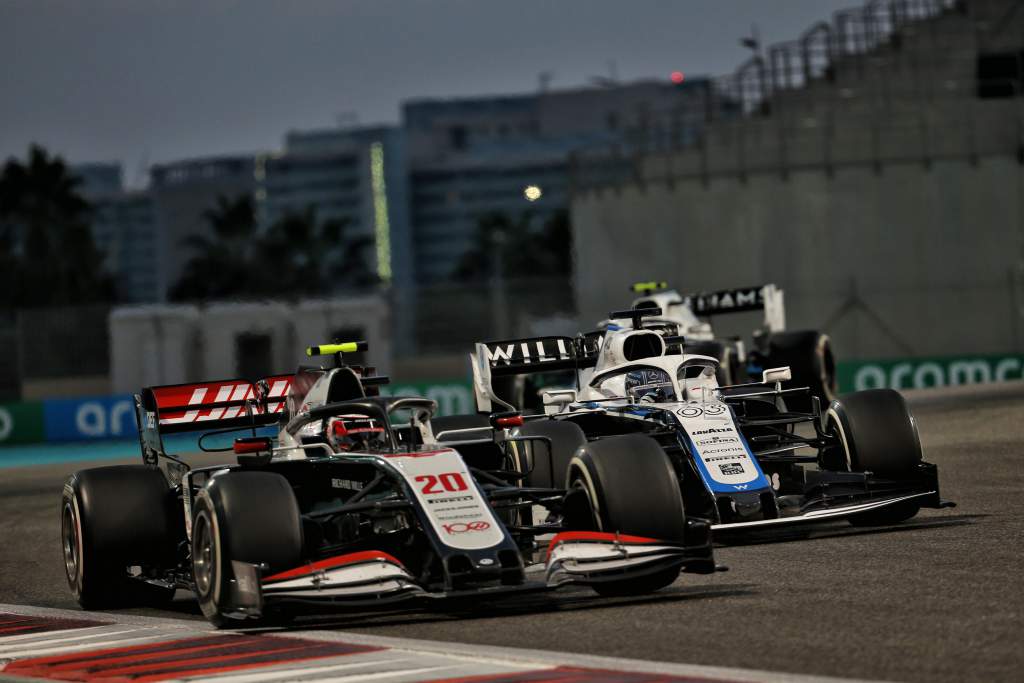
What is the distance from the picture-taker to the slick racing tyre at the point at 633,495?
9.87 meters

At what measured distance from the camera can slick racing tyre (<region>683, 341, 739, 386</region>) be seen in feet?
75.5

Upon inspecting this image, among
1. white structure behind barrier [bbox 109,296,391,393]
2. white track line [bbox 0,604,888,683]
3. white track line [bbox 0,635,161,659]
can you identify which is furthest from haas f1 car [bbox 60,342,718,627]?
white structure behind barrier [bbox 109,296,391,393]

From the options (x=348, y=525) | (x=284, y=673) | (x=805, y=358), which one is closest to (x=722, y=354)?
(x=805, y=358)

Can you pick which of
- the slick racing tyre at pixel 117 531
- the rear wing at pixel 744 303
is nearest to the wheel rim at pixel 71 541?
the slick racing tyre at pixel 117 531

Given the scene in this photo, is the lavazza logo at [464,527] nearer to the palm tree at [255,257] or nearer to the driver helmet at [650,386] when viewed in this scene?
the driver helmet at [650,386]

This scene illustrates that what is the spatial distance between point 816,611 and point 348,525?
9.45ft

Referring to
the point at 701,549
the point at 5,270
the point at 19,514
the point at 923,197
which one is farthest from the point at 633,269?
the point at 5,270

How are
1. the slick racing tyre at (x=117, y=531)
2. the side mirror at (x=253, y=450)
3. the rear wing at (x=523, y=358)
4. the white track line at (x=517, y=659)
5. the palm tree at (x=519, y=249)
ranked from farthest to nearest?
the palm tree at (x=519, y=249) < the rear wing at (x=523, y=358) < the slick racing tyre at (x=117, y=531) < the side mirror at (x=253, y=450) < the white track line at (x=517, y=659)

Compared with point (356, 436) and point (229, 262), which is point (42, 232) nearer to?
point (229, 262)

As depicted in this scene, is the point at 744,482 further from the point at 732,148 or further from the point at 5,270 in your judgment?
the point at 5,270

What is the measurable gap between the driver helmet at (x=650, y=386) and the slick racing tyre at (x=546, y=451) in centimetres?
144

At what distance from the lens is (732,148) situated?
131ft

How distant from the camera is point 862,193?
3797cm

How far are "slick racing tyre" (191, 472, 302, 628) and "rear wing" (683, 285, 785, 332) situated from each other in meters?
14.6
